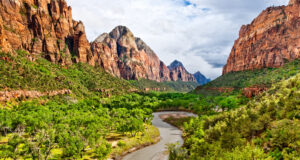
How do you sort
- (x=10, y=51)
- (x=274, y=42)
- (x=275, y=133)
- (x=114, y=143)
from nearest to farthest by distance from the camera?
(x=275, y=133)
(x=114, y=143)
(x=10, y=51)
(x=274, y=42)

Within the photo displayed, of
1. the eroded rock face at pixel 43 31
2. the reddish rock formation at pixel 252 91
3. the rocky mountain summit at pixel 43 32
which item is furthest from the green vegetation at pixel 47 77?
the reddish rock formation at pixel 252 91

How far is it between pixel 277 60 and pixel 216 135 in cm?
17533

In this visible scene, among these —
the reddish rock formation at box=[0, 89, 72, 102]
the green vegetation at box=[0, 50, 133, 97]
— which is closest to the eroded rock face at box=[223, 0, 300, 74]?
the green vegetation at box=[0, 50, 133, 97]

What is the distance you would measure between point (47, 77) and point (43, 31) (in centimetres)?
6713

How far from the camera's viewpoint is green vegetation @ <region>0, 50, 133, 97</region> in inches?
3673

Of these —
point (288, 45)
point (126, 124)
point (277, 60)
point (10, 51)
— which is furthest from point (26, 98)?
point (288, 45)

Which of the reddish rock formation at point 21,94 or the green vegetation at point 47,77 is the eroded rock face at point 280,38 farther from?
the reddish rock formation at point 21,94

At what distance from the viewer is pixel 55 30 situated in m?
173

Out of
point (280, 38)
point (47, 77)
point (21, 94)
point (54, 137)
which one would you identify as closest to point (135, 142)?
point (54, 137)

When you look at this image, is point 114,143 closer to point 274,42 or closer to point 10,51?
point 10,51

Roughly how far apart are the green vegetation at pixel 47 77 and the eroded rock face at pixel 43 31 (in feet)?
34.0

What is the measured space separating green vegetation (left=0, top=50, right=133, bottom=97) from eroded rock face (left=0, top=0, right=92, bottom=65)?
1036cm

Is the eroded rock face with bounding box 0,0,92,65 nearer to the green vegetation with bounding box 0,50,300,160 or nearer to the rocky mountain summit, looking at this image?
the rocky mountain summit

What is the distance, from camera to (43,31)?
512 ft
